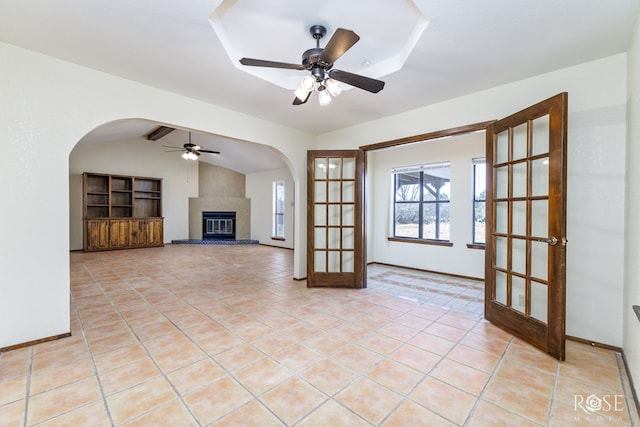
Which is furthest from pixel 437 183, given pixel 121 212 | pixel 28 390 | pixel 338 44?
pixel 121 212

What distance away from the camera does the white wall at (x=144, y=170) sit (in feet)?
25.3

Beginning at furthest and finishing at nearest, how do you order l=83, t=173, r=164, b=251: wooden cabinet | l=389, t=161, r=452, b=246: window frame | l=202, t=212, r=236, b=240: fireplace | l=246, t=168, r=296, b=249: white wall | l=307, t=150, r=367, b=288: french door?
1. l=202, t=212, r=236, b=240: fireplace
2. l=246, t=168, r=296, b=249: white wall
3. l=83, t=173, r=164, b=251: wooden cabinet
4. l=389, t=161, r=452, b=246: window frame
5. l=307, t=150, r=367, b=288: french door

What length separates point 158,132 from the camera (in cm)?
774

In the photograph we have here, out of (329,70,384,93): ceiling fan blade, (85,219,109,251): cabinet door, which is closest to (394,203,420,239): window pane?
(329,70,384,93): ceiling fan blade

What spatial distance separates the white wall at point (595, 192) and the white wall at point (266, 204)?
22.3 ft

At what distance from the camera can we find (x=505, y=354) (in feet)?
7.72

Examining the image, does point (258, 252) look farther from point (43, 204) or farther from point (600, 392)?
point (600, 392)

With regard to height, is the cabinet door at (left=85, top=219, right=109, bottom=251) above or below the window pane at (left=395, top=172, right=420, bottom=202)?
below

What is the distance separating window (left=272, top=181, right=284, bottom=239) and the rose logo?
815cm

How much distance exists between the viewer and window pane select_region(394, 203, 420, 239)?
5797 millimetres

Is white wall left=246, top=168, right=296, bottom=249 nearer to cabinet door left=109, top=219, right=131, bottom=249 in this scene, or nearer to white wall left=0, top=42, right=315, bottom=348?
cabinet door left=109, top=219, right=131, bottom=249

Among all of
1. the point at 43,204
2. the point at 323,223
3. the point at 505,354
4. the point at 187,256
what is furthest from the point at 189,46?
the point at 187,256

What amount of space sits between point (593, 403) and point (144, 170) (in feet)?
34.6

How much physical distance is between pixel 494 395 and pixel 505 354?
2.18 feet
